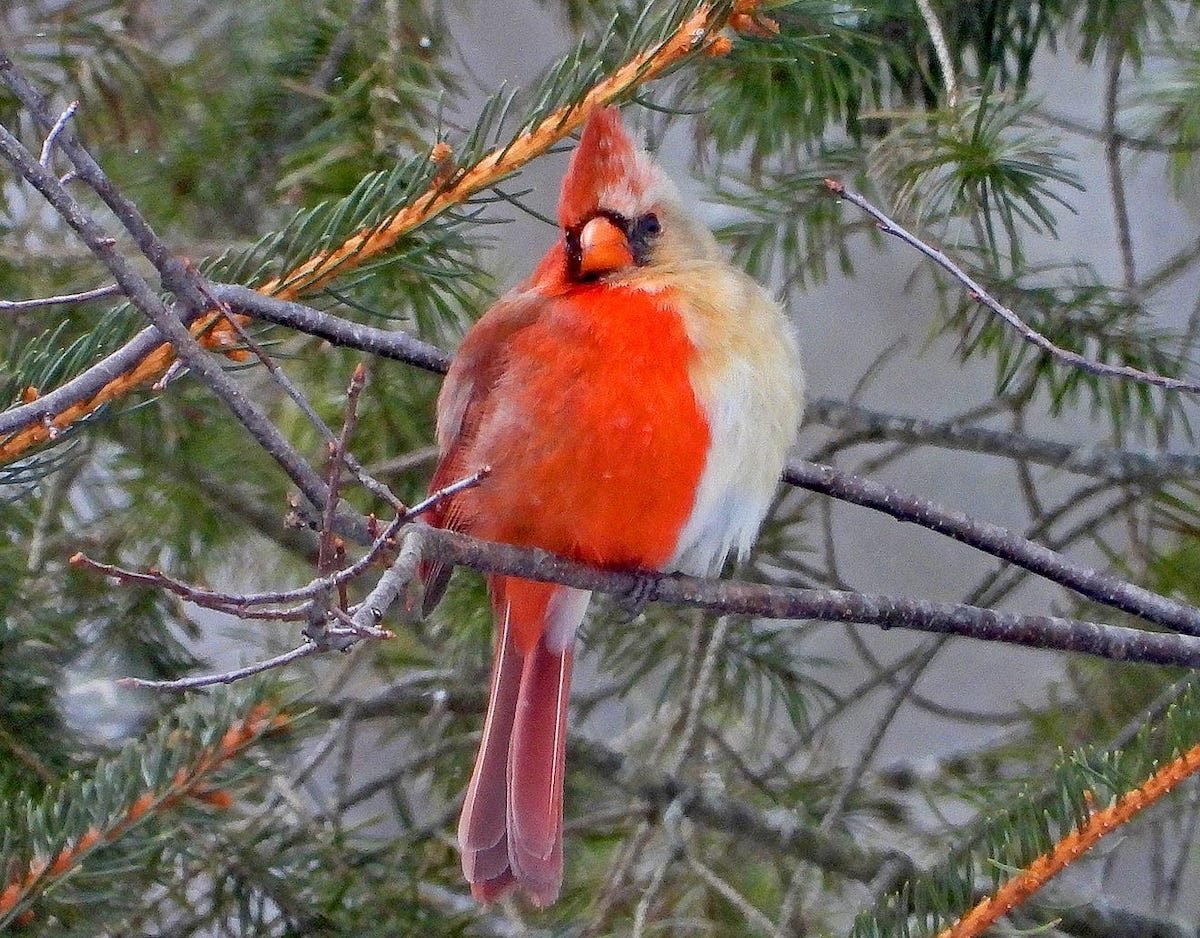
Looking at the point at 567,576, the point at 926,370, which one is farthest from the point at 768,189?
the point at 926,370

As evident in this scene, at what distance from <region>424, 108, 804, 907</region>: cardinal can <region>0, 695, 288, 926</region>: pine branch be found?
0.79ft

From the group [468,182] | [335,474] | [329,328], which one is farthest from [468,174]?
[335,474]

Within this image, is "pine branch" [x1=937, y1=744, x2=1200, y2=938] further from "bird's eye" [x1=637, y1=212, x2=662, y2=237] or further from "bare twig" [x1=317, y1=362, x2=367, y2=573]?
"bird's eye" [x1=637, y1=212, x2=662, y2=237]

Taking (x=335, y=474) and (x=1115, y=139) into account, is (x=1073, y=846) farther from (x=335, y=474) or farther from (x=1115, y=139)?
(x=1115, y=139)

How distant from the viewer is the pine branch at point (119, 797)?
2.95 ft

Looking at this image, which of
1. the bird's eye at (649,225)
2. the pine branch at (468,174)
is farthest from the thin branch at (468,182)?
the bird's eye at (649,225)

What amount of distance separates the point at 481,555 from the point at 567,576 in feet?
0.56

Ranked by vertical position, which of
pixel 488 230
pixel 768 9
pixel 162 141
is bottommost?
pixel 488 230

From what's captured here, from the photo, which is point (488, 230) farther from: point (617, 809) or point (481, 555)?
point (481, 555)

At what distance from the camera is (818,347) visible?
2311 millimetres

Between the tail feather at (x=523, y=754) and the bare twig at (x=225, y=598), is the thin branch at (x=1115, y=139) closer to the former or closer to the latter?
the tail feather at (x=523, y=754)

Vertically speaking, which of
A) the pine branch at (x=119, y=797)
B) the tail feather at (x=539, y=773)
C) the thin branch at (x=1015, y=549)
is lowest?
the tail feather at (x=539, y=773)

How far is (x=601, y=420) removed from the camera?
1.12 meters

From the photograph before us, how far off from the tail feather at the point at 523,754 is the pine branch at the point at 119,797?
267 millimetres
